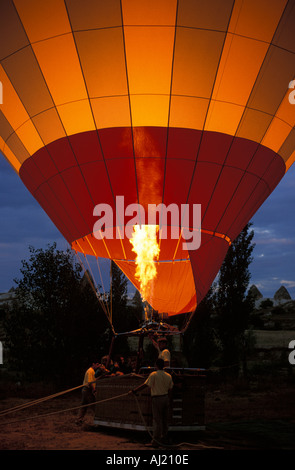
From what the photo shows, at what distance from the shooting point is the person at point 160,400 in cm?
591

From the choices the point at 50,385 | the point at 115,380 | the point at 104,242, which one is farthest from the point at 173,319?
the point at 115,380

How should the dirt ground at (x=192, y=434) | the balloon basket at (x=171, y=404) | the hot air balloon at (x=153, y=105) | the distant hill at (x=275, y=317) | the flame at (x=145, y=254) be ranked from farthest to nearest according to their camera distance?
the distant hill at (x=275, y=317), the flame at (x=145, y=254), the hot air balloon at (x=153, y=105), the balloon basket at (x=171, y=404), the dirt ground at (x=192, y=434)

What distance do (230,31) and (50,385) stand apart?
40.4 feet

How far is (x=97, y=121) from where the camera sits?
25.5 feet

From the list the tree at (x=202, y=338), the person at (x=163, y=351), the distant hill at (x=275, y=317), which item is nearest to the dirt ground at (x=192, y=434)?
the person at (x=163, y=351)

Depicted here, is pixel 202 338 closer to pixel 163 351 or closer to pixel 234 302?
pixel 234 302

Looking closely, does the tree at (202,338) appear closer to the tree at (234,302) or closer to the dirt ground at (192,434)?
the tree at (234,302)

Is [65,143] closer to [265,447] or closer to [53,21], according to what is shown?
[53,21]

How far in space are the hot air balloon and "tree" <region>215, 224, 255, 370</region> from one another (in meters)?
9.68

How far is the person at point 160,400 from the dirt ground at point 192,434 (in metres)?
0.19

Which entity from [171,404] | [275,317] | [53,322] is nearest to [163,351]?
[171,404]

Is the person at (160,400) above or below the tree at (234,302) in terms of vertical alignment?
below

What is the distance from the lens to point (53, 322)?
14898 millimetres

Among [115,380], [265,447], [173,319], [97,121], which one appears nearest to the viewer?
[265,447]
